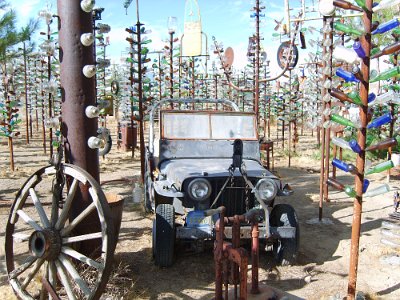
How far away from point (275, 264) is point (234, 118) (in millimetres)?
2250

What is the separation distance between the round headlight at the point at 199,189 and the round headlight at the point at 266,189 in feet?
1.90

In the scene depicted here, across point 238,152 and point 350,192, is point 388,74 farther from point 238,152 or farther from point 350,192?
point 238,152

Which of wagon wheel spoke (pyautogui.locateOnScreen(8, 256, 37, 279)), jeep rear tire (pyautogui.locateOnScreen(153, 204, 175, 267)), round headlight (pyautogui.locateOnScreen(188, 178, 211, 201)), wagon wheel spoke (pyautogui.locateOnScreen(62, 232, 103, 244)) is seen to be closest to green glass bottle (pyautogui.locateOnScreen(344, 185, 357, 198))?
round headlight (pyautogui.locateOnScreen(188, 178, 211, 201))

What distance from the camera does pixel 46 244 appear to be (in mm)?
3125

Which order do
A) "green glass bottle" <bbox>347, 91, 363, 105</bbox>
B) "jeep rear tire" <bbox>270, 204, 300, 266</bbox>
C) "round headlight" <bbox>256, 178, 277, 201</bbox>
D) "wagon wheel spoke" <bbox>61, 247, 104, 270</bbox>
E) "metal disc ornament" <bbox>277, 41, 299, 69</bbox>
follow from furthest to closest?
"metal disc ornament" <bbox>277, 41, 299, 69</bbox>
"jeep rear tire" <bbox>270, 204, 300, 266</bbox>
"round headlight" <bbox>256, 178, 277, 201</bbox>
"green glass bottle" <bbox>347, 91, 363, 105</bbox>
"wagon wheel spoke" <bbox>61, 247, 104, 270</bbox>

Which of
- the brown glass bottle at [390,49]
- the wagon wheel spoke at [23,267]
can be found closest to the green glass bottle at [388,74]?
the brown glass bottle at [390,49]

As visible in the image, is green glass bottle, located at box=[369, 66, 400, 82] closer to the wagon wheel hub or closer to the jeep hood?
the jeep hood

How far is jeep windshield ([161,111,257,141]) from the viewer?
5.77 meters

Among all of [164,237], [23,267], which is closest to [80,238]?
[23,267]

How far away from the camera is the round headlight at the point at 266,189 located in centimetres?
447

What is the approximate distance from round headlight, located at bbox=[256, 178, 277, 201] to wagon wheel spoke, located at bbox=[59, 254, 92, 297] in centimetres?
215

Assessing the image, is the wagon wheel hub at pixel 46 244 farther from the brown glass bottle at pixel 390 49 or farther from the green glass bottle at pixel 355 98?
the brown glass bottle at pixel 390 49

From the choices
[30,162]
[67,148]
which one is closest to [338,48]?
[67,148]

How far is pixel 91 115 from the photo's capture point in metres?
3.79
